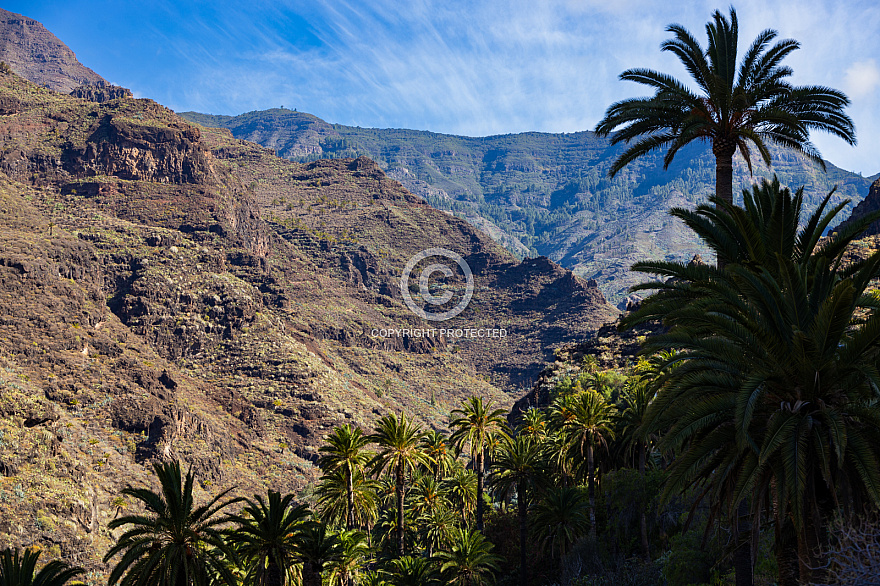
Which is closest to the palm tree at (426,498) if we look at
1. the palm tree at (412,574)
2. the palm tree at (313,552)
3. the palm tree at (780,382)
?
the palm tree at (412,574)

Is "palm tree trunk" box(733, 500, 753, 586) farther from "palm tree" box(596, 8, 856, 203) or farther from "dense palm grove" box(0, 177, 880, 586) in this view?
"palm tree" box(596, 8, 856, 203)

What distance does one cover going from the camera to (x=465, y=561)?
1259 inches

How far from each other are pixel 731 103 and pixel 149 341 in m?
121

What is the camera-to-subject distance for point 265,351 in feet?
413

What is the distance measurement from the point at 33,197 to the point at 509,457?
14672 centimetres

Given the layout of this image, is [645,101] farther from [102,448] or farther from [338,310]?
[338,310]

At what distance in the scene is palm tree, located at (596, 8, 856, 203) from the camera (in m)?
15.7

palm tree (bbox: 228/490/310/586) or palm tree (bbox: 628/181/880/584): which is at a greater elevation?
palm tree (bbox: 628/181/880/584)

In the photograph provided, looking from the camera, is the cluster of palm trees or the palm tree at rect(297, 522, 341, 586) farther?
the palm tree at rect(297, 522, 341, 586)

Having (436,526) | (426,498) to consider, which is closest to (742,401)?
(436,526)

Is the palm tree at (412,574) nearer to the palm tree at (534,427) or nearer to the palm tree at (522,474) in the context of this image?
the palm tree at (522,474)

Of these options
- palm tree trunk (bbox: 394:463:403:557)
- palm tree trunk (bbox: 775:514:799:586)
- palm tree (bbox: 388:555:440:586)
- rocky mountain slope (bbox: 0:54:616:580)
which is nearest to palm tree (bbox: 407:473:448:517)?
palm tree trunk (bbox: 394:463:403:557)

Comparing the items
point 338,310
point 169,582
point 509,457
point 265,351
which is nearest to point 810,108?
point 169,582

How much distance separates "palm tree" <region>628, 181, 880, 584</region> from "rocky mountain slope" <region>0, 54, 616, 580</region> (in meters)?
54.2
